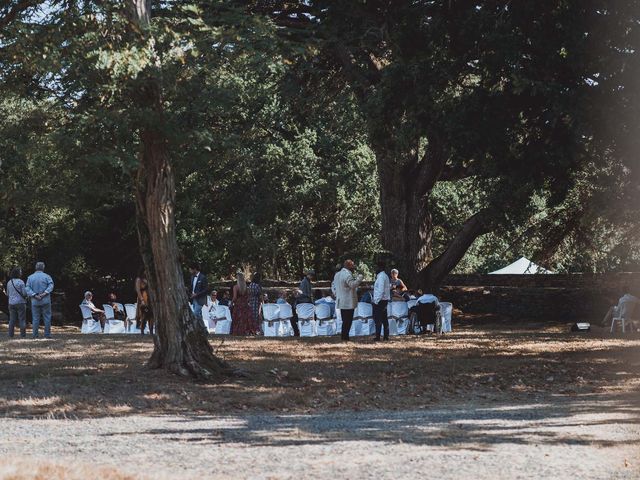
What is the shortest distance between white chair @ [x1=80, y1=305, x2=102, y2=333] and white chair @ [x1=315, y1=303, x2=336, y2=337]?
7.19 metres

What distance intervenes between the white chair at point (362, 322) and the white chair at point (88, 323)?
26.5ft

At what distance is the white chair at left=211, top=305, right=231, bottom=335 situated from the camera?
2775cm

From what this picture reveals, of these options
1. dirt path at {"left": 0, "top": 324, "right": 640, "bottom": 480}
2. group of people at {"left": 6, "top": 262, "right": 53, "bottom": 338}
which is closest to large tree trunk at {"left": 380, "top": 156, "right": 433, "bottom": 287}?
dirt path at {"left": 0, "top": 324, "right": 640, "bottom": 480}

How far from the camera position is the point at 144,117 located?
45.5 ft

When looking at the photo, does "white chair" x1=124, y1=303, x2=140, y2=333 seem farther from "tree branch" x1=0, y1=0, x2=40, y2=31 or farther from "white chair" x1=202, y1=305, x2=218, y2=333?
"tree branch" x1=0, y1=0, x2=40, y2=31

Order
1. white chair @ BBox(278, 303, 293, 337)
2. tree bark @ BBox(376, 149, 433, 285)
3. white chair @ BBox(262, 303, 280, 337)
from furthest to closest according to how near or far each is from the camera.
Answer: tree bark @ BBox(376, 149, 433, 285), white chair @ BBox(278, 303, 293, 337), white chair @ BBox(262, 303, 280, 337)

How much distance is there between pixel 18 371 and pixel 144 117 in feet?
14.2

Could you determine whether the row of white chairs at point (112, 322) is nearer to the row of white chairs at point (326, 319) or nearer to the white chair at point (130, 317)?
the white chair at point (130, 317)

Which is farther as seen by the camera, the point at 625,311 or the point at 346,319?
the point at 625,311

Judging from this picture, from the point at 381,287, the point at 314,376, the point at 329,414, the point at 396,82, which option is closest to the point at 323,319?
the point at 381,287

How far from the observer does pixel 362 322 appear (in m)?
26.0

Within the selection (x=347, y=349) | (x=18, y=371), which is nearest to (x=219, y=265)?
(x=347, y=349)

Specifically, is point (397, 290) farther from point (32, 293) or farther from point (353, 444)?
point (353, 444)

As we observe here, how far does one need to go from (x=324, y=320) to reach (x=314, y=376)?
37.0 ft
